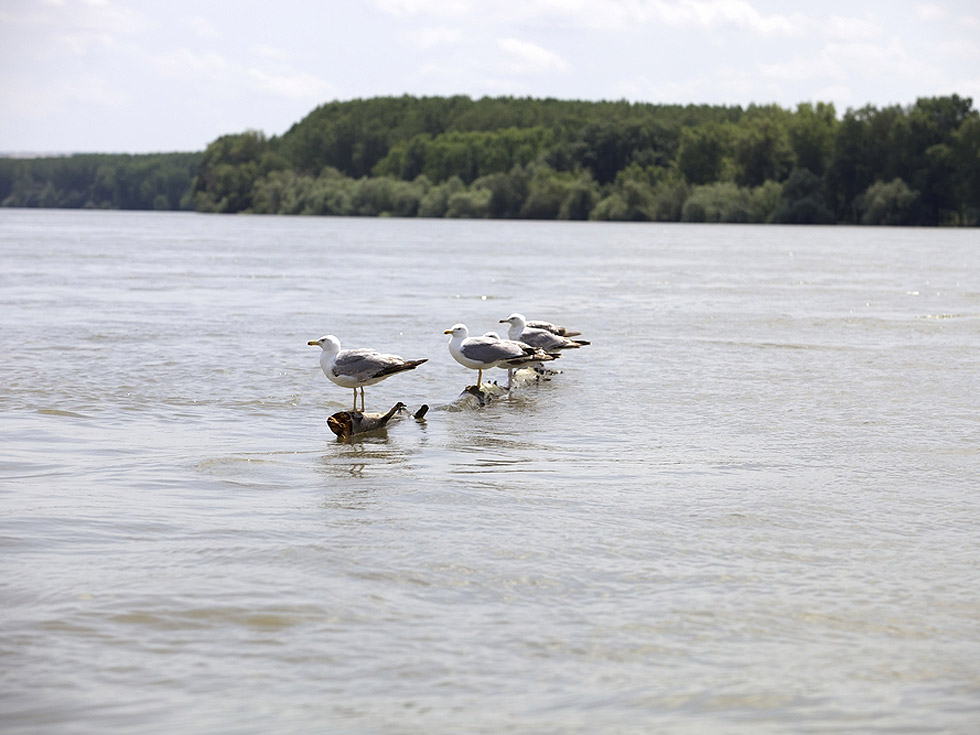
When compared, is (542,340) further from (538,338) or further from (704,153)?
(704,153)

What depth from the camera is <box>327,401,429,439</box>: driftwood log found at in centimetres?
1145

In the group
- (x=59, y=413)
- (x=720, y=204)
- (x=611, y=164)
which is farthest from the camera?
(x=611, y=164)

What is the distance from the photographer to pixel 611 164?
12681 centimetres

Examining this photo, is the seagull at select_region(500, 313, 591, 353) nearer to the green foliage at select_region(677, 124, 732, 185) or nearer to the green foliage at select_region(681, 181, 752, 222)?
the green foliage at select_region(681, 181, 752, 222)

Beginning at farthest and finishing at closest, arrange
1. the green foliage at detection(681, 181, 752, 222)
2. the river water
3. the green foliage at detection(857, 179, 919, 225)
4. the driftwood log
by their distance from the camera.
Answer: the green foliage at detection(681, 181, 752, 222) → the green foliage at detection(857, 179, 919, 225) → the driftwood log → the river water

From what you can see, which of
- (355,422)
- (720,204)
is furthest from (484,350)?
(720,204)

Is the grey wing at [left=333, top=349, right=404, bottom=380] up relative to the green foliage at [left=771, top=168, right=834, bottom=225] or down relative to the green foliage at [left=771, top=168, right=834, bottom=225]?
down

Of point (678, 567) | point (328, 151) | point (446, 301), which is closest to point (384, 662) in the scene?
point (678, 567)

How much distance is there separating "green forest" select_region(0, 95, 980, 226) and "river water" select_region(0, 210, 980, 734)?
89675 millimetres

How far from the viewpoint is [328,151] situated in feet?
513

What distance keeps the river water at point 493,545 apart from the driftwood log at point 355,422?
0.19 metres

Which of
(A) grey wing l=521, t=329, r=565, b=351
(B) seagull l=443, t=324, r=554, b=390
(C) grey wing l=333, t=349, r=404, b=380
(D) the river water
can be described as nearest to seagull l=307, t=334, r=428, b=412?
(C) grey wing l=333, t=349, r=404, b=380

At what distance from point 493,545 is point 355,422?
4420mm

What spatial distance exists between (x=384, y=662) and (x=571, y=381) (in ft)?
35.2
